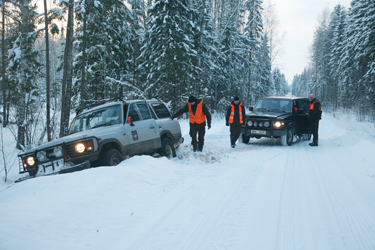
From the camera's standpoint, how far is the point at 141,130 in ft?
24.5

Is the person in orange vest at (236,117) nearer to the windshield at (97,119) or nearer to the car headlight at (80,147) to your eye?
the windshield at (97,119)

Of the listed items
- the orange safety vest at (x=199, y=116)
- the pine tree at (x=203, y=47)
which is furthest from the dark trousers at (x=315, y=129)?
the pine tree at (x=203, y=47)

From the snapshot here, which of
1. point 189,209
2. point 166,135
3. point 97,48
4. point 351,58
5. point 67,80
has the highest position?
point 351,58

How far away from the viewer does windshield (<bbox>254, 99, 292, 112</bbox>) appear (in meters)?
12.0

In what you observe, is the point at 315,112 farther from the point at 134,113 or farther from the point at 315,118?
the point at 134,113

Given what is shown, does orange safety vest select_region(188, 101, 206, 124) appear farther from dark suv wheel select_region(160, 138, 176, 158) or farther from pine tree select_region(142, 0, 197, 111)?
pine tree select_region(142, 0, 197, 111)

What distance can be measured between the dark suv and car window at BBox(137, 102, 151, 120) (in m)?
4.83

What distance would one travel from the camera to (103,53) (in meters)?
15.6

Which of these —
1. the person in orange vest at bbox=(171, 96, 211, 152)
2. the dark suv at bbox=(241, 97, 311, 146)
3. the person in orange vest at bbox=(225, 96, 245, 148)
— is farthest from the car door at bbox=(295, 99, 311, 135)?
the person in orange vest at bbox=(171, 96, 211, 152)

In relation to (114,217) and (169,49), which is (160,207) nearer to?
(114,217)

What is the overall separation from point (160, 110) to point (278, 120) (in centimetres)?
499

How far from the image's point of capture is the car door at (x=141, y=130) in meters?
7.16

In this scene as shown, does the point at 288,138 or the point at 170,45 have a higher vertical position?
the point at 170,45

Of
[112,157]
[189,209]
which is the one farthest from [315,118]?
[189,209]
